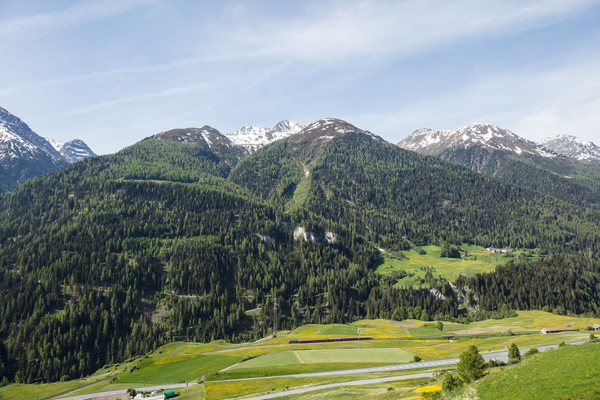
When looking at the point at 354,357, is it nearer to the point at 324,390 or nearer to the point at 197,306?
the point at 324,390

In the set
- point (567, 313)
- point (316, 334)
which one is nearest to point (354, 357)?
point (316, 334)

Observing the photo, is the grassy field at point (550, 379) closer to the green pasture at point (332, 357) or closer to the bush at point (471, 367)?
the bush at point (471, 367)

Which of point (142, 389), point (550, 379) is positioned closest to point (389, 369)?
point (550, 379)

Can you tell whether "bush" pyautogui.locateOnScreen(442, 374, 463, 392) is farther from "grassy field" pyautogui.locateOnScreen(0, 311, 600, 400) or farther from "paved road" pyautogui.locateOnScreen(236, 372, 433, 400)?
"paved road" pyautogui.locateOnScreen(236, 372, 433, 400)

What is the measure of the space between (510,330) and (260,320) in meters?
119

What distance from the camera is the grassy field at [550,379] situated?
120 feet

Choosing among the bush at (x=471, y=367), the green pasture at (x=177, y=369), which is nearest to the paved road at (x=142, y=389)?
the green pasture at (x=177, y=369)

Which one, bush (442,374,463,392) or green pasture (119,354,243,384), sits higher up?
bush (442,374,463,392)

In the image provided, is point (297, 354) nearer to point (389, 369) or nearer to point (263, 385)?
point (263, 385)

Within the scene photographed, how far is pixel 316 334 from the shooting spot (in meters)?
147

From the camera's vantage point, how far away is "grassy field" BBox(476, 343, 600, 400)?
1446 inches

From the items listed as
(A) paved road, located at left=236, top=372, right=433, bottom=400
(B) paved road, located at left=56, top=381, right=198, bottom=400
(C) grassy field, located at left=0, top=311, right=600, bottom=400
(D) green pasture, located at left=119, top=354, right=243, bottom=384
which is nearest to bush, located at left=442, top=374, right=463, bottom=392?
(C) grassy field, located at left=0, top=311, right=600, bottom=400

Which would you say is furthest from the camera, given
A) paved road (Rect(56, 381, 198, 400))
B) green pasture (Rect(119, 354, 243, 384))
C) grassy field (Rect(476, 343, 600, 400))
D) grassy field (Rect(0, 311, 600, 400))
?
green pasture (Rect(119, 354, 243, 384))

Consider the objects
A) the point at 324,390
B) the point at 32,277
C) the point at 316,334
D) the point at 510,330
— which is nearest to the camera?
the point at 324,390
